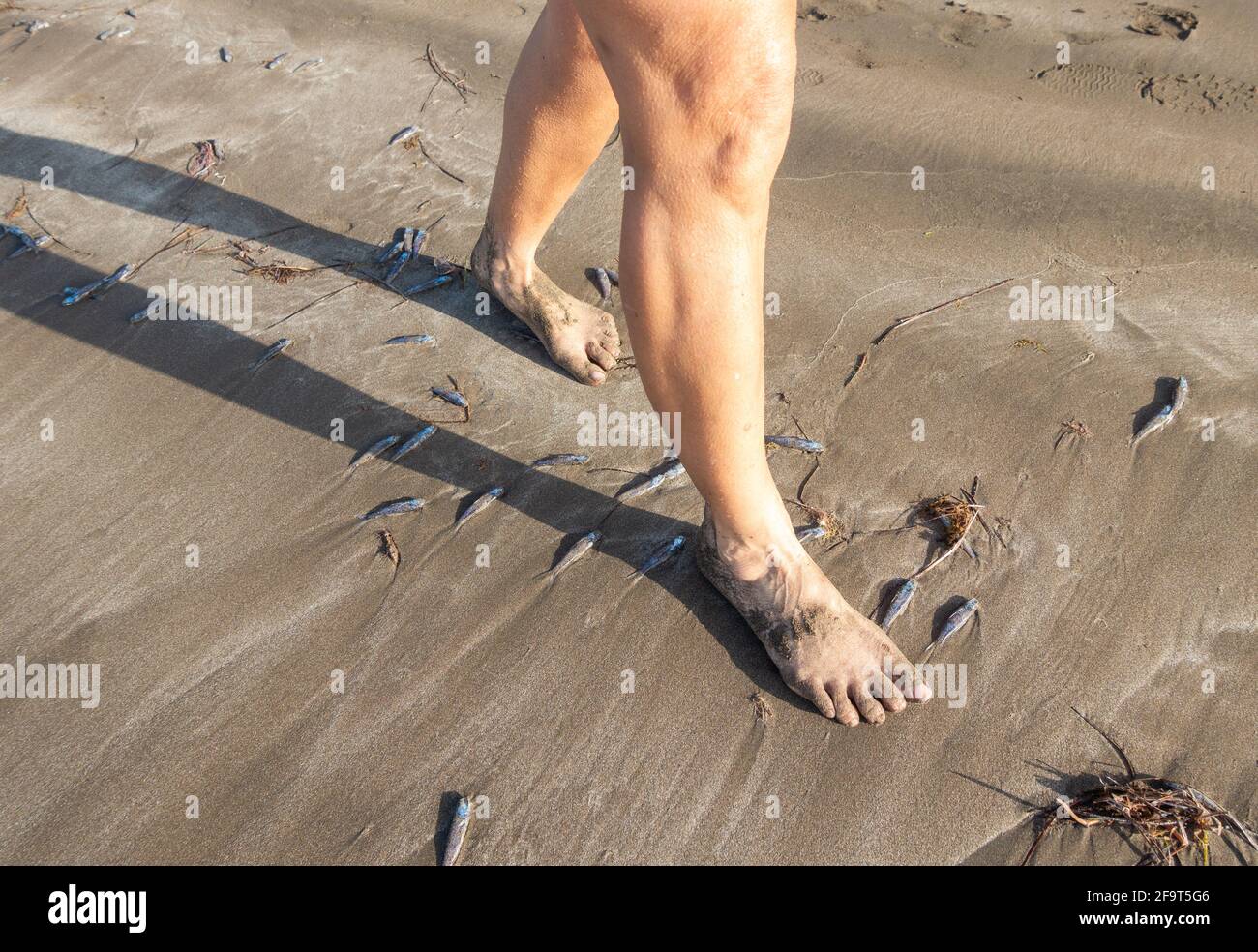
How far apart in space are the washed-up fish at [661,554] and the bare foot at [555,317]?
883mm

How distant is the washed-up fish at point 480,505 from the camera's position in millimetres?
3301

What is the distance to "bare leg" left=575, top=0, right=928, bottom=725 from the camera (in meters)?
2.14

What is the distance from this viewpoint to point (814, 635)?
9.05 feet

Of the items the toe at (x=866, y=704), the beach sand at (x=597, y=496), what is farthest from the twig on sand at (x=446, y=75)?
the toe at (x=866, y=704)

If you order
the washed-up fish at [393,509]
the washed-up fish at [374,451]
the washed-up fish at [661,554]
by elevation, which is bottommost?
the washed-up fish at [393,509]

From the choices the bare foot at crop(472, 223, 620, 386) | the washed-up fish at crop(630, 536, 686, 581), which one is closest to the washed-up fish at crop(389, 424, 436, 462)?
the bare foot at crop(472, 223, 620, 386)

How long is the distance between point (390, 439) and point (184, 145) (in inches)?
116

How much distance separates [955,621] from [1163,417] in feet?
4.15

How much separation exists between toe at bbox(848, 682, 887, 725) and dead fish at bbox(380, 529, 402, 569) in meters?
1.57

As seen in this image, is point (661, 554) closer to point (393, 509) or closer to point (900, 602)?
point (900, 602)

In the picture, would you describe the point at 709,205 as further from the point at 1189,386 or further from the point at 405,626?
the point at 1189,386

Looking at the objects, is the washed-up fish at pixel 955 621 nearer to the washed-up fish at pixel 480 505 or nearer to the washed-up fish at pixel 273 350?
the washed-up fish at pixel 480 505

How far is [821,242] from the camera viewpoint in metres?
4.41
